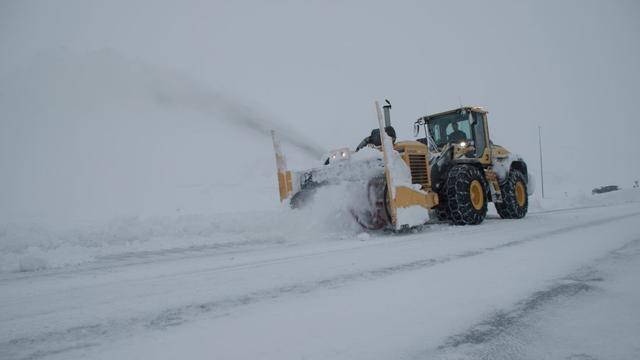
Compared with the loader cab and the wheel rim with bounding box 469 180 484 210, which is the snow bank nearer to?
the wheel rim with bounding box 469 180 484 210

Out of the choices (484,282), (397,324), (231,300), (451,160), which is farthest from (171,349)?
(451,160)

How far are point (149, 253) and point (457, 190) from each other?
5.37 metres

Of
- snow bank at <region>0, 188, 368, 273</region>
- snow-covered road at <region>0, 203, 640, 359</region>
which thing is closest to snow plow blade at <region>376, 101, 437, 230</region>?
snow bank at <region>0, 188, 368, 273</region>

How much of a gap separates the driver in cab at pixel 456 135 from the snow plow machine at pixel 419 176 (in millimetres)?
23

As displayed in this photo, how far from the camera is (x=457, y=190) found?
729 centimetres

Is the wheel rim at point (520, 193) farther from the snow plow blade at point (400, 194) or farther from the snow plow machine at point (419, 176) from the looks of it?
the snow plow blade at point (400, 194)

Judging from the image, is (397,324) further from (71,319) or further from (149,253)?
(149,253)

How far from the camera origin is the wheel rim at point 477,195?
794cm

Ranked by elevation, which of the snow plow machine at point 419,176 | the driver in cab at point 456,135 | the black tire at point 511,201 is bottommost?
the black tire at point 511,201

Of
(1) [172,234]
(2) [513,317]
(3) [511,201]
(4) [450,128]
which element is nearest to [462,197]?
(4) [450,128]

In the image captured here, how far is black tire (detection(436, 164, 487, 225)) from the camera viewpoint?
7.29 meters

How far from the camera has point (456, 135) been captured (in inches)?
351

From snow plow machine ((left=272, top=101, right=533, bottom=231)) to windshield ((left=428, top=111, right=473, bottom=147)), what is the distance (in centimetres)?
1

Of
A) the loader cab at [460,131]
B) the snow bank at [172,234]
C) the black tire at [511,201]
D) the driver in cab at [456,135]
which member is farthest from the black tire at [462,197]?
the snow bank at [172,234]
